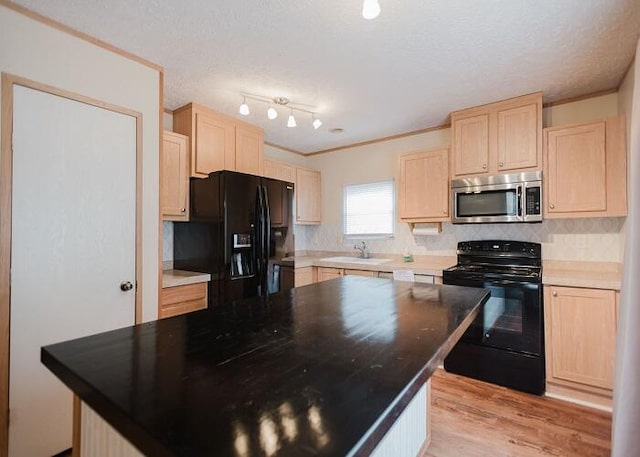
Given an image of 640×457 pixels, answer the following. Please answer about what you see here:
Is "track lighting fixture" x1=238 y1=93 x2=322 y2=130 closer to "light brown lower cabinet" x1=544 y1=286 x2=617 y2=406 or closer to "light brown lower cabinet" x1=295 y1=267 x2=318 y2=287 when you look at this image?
"light brown lower cabinet" x1=295 y1=267 x2=318 y2=287

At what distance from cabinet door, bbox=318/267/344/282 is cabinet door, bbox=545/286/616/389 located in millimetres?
1936

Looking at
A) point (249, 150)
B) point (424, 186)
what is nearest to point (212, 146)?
point (249, 150)

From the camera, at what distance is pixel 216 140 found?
10.1 feet

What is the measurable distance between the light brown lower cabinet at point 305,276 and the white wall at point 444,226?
69 centimetres

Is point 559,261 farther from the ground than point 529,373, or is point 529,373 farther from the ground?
point 559,261

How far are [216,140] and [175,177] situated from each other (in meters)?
0.56

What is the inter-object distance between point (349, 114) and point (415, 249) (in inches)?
67.3

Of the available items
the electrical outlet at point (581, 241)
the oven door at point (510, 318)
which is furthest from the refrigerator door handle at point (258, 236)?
the electrical outlet at point (581, 241)

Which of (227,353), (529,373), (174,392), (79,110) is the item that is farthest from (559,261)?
→ (79,110)

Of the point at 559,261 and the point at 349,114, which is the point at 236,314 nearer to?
the point at 349,114

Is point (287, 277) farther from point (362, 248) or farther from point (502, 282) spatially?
point (502, 282)

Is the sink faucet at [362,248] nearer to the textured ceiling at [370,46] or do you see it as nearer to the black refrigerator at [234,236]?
the black refrigerator at [234,236]

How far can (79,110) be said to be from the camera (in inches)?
75.5

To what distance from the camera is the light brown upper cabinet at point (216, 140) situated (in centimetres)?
292
